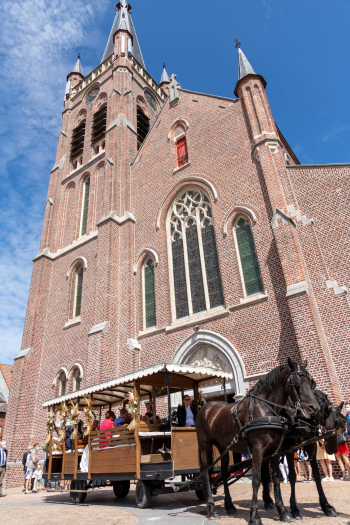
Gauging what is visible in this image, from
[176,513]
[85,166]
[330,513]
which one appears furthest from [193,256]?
[85,166]

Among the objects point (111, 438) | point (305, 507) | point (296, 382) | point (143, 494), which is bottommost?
point (305, 507)

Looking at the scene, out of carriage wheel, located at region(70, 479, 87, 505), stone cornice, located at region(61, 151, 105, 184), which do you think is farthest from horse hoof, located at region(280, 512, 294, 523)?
stone cornice, located at region(61, 151, 105, 184)

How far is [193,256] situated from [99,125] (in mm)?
13151

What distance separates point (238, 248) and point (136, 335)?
226 inches

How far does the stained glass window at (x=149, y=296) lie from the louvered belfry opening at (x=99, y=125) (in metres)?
10.4

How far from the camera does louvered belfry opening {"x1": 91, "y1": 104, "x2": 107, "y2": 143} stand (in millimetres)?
22737

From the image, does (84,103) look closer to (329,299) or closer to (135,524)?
(329,299)

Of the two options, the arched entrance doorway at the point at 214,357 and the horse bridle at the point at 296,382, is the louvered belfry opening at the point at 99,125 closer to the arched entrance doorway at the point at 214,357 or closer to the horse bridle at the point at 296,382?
the arched entrance doorway at the point at 214,357

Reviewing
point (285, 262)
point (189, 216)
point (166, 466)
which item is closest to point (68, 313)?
point (189, 216)

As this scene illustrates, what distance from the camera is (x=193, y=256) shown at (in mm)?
15078

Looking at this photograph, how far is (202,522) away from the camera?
16.0ft

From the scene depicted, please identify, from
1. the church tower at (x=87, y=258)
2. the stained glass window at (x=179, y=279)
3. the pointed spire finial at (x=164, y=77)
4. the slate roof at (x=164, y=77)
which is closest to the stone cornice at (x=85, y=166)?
the church tower at (x=87, y=258)

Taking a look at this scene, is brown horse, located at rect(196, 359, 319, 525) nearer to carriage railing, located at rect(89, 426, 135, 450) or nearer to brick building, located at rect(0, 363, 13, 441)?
carriage railing, located at rect(89, 426, 135, 450)

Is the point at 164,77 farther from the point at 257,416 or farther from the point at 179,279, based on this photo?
the point at 257,416
